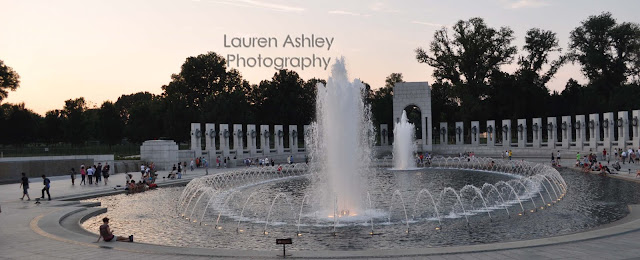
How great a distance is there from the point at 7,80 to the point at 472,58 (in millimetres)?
63774

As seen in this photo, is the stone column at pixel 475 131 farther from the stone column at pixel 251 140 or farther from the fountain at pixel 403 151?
the stone column at pixel 251 140

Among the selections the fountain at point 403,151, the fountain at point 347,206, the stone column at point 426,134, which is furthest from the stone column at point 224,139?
the stone column at point 426,134

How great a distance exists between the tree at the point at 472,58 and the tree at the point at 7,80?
2309 inches

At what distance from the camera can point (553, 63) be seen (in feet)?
252

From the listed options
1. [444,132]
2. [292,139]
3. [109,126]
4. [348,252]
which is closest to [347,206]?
[348,252]

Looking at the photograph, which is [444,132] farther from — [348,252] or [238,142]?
[348,252]

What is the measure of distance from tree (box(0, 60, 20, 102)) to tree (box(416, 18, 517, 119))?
192 ft

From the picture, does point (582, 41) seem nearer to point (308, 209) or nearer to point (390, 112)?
point (390, 112)

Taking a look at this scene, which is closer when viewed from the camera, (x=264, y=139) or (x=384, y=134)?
(x=264, y=139)

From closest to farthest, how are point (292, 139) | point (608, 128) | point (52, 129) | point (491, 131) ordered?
point (608, 128) < point (292, 139) < point (491, 131) < point (52, 129)

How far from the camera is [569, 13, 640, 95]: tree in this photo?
238ft

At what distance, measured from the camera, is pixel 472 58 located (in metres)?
75.2

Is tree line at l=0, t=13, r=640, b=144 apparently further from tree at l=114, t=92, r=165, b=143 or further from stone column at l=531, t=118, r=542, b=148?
stone column at l=531, t=118, r=542, b=148

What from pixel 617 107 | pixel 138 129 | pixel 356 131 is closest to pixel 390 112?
pixel 617 107
